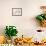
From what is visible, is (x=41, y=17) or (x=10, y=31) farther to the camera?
(x=41, y=17)

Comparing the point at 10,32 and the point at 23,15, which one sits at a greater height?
the point at 23,15

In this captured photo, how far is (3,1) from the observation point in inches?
135

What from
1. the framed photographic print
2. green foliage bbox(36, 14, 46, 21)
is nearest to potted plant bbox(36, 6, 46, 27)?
green foliage bbox(36, 14, 46, 21)

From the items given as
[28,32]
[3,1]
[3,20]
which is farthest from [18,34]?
[3,1]

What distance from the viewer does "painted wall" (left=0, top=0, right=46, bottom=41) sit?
11.3 feet

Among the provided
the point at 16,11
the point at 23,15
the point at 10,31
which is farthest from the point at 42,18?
the point at 10,31

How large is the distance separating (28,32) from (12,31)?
38cm

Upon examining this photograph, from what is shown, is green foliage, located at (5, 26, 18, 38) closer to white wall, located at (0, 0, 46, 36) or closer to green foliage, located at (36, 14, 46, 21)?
white wall, located at (0, 0, 46, 36)

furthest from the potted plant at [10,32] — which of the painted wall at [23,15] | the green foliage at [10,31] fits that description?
the painted wall at [23,15]

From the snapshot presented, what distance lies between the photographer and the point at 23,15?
11.3 feet

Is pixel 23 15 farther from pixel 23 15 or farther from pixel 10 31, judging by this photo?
pixel 10 31

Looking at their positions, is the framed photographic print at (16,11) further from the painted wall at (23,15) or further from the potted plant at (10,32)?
the potted plant at (10,32)

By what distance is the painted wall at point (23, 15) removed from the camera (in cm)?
345

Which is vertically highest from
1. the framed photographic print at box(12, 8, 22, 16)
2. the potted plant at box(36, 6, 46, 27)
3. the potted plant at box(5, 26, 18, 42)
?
the framed photographic print at box(12, 8, 22, 16)
